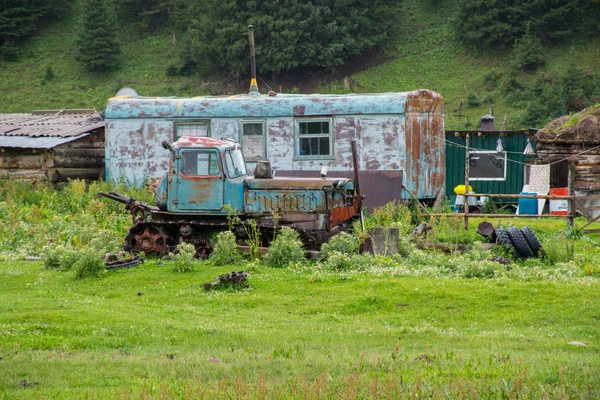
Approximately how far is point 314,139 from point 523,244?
323 inches

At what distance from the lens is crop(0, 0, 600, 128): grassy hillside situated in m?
40.2

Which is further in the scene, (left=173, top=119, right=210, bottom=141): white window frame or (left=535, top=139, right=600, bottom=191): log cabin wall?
(left=173, top=119, right=210, bottom=141): white window frame

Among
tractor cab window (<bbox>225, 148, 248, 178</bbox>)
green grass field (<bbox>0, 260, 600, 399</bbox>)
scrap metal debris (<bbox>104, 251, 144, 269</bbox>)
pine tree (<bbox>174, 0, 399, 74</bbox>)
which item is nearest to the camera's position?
→ green grass field (<bbox>0, 260, 600, 399</bbox>)

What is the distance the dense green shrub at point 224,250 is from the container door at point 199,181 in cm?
96

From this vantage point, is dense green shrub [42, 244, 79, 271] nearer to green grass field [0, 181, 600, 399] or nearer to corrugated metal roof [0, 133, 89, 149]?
green grass field [0, 181, 600, 399]

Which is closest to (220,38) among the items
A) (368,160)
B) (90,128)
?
(90,128)

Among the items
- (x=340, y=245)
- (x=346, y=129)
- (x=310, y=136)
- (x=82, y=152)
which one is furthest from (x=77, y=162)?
(x=340, y=245)

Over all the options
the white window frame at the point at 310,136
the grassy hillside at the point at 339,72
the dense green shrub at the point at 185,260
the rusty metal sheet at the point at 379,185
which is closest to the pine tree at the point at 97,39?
the grassy hillside at the point at 339,72

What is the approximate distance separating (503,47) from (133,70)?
20497 mm

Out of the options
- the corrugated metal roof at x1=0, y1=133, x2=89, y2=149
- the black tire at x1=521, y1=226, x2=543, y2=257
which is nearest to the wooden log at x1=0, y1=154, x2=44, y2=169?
the corrugated metal roof at x1=0, y1=133, x2=89, y2=149

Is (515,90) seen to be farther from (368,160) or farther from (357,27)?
(368,160)

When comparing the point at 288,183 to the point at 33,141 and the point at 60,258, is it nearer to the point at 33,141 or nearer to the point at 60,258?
the point at 60,258

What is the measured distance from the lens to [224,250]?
14.4 meters

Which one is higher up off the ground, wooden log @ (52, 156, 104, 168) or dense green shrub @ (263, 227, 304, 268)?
wooden log @ (52, 156, 104, 168)
